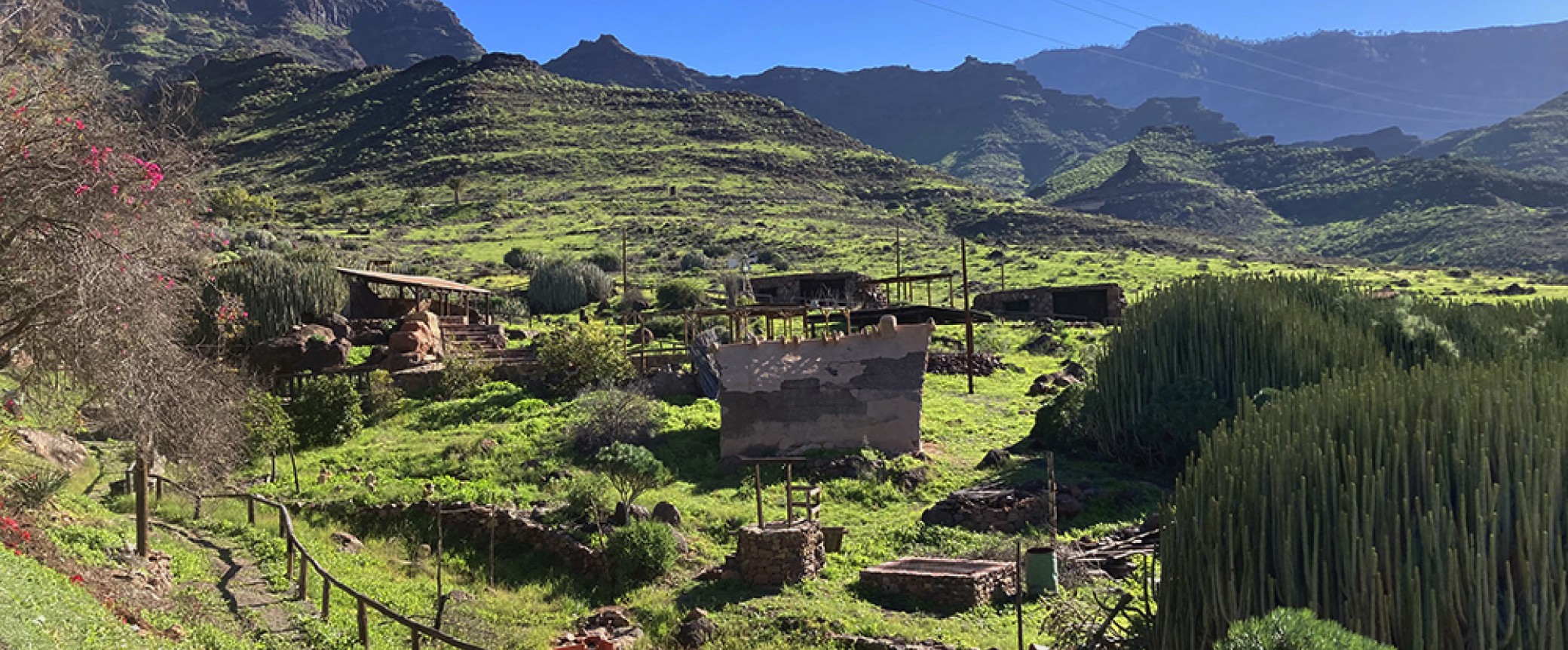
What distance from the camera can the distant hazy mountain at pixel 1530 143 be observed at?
14438 centimetres

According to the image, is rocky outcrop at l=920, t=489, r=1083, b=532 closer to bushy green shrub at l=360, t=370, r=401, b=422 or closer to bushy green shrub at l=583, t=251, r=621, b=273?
bushy green shrub at l=360, t=370, r=401, b=422

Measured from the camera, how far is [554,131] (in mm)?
114125

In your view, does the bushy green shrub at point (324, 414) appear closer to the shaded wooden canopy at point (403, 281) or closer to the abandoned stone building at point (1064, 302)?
the shaded wooden canopy at point (403, 281)

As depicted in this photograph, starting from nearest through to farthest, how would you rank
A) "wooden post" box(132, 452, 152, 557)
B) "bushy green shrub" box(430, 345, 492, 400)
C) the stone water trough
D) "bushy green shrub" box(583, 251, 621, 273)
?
1. "wooden post" box(132, 452, 152, 557)
2. the stone water trough
3. "bushy green shrub" box(430, 345, 492, 400)
4. "bushy green shrub" box(583, 251, 621, 273)

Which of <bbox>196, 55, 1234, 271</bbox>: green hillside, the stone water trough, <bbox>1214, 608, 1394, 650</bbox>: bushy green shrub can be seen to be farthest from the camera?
<bbox>196, 55, 1234, 271</bbox>: green hillside

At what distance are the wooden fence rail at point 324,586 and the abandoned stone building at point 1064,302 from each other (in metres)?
31.8

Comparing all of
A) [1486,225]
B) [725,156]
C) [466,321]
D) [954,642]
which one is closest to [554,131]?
[725,156]

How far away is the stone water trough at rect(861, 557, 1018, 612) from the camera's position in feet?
45.0

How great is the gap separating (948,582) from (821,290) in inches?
1287

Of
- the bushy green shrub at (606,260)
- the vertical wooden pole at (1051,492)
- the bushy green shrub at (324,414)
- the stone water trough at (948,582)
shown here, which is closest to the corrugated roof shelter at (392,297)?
the bushy green shrub at (324,414)

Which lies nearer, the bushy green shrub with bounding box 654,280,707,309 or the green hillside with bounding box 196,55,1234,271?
the bushy green shrub with bounding box 654,280,707,309

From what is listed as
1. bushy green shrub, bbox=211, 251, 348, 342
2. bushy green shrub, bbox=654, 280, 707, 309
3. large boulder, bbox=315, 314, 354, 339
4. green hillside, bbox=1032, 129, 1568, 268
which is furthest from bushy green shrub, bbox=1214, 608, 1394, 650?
green hillside, bbox=1032, 129, 1568, 268

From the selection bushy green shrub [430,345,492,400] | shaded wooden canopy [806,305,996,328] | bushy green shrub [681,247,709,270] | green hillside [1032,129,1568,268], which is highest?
green hillside [1032,129,1568,268]

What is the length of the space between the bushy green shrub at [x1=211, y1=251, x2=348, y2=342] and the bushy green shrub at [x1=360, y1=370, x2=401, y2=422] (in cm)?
739
